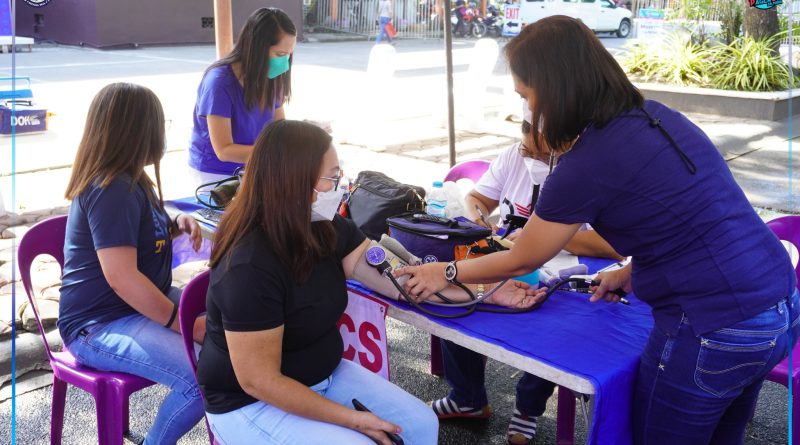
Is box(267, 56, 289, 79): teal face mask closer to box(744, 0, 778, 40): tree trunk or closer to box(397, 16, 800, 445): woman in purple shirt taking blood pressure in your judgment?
box(397, 16, 800, 445): woman in purple shirt taking blood pressure

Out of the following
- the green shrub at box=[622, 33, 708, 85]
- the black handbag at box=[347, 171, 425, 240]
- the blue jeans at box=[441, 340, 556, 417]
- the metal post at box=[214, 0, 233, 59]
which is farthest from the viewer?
Answer: the green shrub at box=[622, 33, 708, 85]

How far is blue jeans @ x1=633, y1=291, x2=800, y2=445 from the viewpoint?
1.79m

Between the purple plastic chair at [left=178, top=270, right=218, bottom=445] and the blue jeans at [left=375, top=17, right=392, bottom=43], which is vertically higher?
the blue jeans at [left=375, top=17, right=392, bottom=43]

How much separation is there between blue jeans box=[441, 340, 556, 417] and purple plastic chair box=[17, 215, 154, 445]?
1.09m

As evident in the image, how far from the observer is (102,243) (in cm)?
229

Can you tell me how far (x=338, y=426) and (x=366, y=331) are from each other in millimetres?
536

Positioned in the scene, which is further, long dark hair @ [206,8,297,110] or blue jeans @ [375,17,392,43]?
blue jeans @ [375,17,392,43]

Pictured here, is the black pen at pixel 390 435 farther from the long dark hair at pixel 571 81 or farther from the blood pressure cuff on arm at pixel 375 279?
the long dark hair at pixel 571 81

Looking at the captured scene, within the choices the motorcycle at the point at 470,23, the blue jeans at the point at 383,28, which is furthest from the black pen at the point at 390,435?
the motorcycle at the point at 470,23

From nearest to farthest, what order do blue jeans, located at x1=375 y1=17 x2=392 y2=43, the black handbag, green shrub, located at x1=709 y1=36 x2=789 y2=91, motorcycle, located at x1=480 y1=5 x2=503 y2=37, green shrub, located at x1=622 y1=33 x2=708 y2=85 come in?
1. the black handbag
2. green shrub, located at x1=709 y1=36 x2=789 y2=91
3. green shrub, located at x1=622 y1=33 x2=708 y2=85
4. blue jeans, located at x1=375 y1=17 x2=392 y2=43
5. motorcycle, located at x1=480 y1=5 x2=503 y2=37

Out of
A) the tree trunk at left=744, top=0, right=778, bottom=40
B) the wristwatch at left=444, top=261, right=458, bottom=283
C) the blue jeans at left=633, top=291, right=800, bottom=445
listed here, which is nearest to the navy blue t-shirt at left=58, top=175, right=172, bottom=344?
the wristwatch at left=444, top=261, right=458, bottom=283

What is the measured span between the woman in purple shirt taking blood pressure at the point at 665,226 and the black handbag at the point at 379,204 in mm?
894

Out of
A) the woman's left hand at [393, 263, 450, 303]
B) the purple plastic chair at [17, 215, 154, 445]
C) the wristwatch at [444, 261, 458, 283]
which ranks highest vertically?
the wristwatch at [444, 261, 458, 283]

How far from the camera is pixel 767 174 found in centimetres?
734
